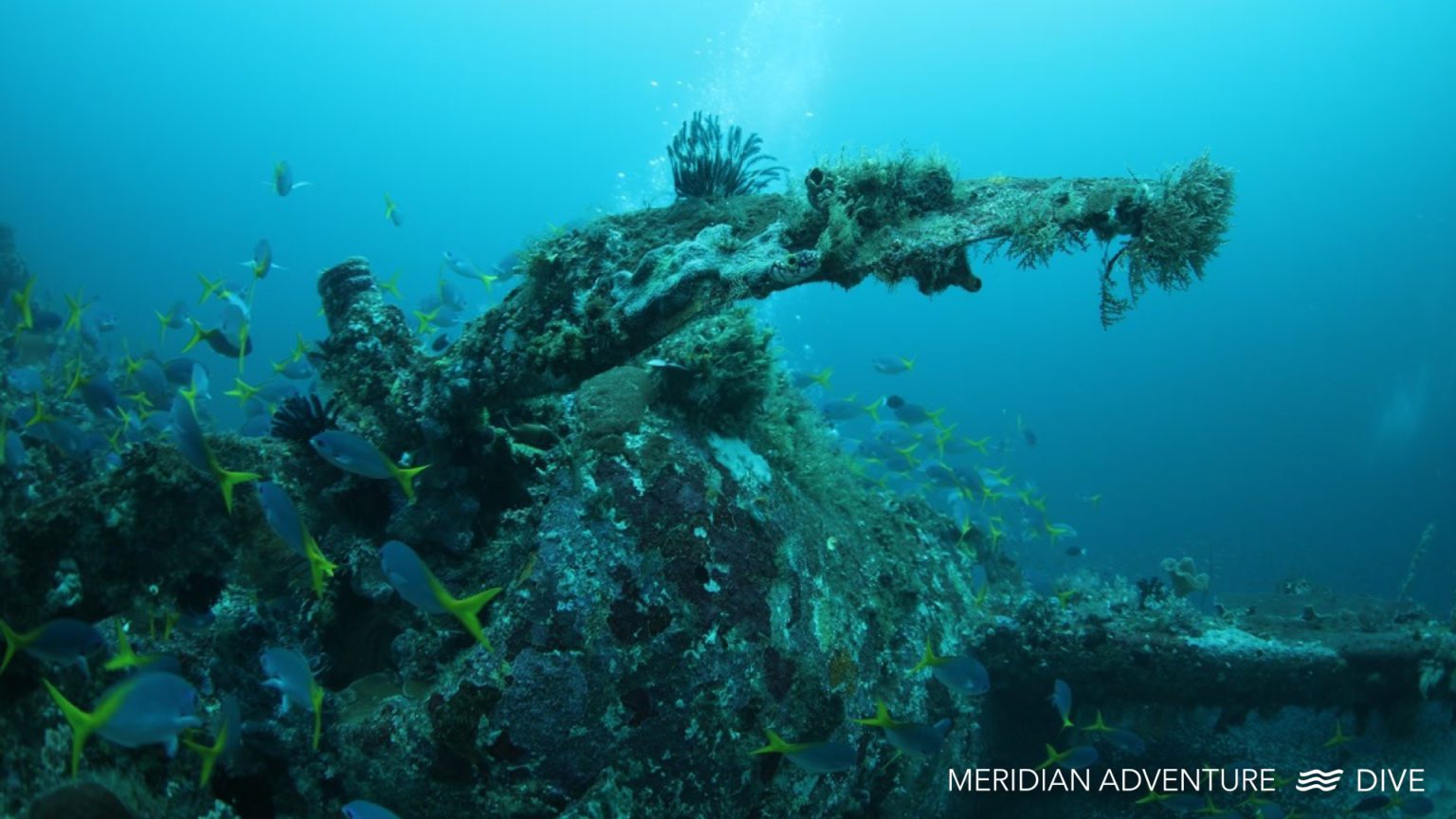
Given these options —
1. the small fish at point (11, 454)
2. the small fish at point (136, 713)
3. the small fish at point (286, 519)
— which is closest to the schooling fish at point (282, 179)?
the small fish at point (11, 454)

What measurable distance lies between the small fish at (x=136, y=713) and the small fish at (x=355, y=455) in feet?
4.10

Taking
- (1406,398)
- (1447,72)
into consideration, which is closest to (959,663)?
(1406,398)

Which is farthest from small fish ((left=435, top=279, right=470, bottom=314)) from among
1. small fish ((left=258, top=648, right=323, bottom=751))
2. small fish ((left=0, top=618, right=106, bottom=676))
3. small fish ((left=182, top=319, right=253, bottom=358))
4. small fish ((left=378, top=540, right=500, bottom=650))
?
small fish ((left=378, top=540, right=500, bottom=650))

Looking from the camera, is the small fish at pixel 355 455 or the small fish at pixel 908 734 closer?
the small fish at pixel 355 455

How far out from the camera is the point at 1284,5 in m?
92.7

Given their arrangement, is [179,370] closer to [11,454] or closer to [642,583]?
[11,454]

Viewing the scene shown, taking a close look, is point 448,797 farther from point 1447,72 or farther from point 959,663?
point 1447,72

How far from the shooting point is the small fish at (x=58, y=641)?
2.98m

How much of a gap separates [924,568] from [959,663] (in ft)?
5.13

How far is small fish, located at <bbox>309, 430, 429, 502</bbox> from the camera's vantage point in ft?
11.5

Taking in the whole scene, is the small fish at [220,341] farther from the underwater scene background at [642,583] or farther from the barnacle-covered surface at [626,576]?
the barnacle-covered surface at [626,576]

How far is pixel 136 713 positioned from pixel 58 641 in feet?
3.38

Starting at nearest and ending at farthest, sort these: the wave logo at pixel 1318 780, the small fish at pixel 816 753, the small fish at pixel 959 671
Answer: the small fish at pixel 816 753 → the small fish at pixel 959 671 → the wave logo at pixel 1318 780

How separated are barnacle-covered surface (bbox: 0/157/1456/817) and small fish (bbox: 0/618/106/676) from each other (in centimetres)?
47
